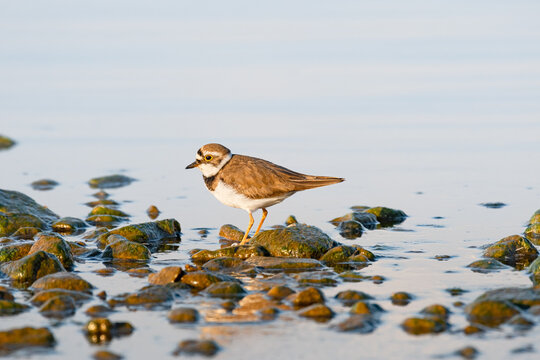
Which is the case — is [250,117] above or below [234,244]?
above

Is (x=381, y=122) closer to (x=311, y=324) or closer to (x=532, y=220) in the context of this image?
(x=532, y=220)

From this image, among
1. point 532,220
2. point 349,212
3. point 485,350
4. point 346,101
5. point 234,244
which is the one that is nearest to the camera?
point 485,350

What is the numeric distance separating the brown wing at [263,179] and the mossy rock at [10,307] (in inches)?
132

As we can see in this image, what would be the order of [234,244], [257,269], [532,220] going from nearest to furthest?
[257,269] → [234,244] → [532,220]

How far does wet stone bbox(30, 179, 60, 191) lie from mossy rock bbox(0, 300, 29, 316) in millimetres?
6201

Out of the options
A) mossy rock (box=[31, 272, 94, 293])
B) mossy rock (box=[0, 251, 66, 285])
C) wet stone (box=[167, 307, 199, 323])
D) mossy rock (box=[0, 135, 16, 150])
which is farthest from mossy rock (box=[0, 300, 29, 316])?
mossy rock (box=[0, 135, 16, 150])

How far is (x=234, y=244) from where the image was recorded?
9.10 m

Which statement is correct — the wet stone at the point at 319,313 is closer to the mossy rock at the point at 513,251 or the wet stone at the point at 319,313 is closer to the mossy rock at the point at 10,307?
the mossy rock at the point at 10,307

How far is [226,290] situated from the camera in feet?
23.3

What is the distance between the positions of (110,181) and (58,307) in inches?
257

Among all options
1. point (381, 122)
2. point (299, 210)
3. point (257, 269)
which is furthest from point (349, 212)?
point (381, 122)

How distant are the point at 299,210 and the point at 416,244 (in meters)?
2.46

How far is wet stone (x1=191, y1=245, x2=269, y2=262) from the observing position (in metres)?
8.70

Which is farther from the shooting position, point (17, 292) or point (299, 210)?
point (299, 210)
